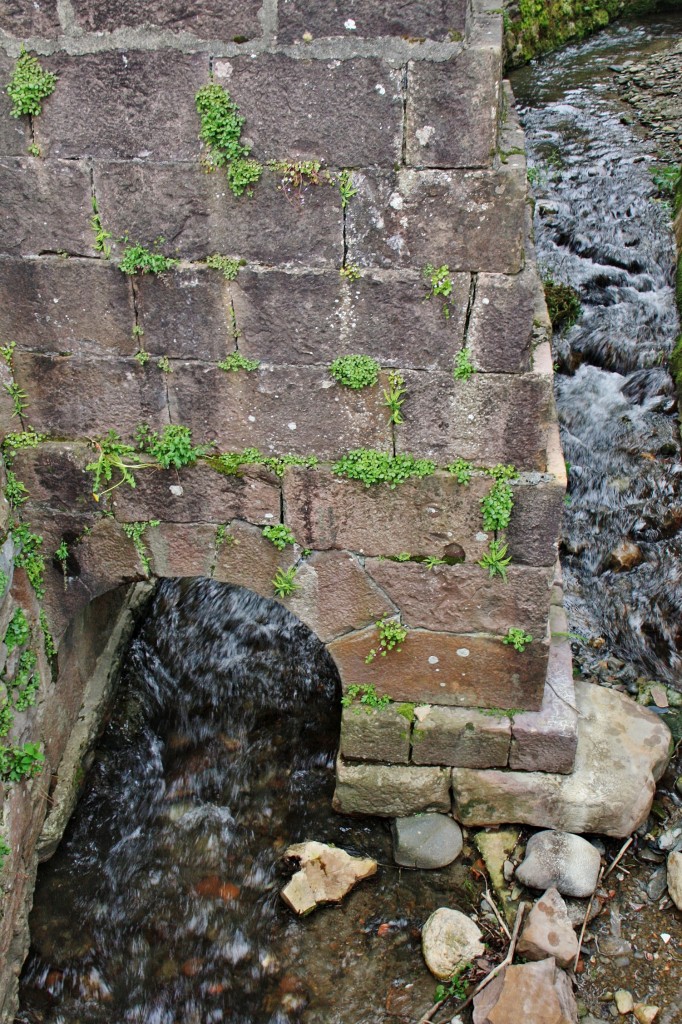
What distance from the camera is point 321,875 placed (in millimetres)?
4098

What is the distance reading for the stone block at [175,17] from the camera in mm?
2672

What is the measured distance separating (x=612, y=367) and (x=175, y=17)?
20.3 ft

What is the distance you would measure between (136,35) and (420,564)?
2.25m

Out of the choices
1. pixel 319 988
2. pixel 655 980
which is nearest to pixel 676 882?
pixel 655 980

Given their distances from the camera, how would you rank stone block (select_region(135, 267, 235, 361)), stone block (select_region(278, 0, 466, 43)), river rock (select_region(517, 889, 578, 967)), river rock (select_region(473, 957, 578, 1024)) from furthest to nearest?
river rock (select_region(517, 889, 578, 967)), river rock (select_region(473, 957, 578, 1024)), stone block (select_region(135, 267, 235, 361)), stone block (select_region(278, 0, 466, 43))

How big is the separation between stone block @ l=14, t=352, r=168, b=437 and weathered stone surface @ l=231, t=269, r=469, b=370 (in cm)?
48

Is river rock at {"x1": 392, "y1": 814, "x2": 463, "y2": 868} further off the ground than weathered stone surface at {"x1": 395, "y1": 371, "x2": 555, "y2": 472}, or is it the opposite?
weathered stone surface at {"x1": 395, "y1": 371, "x2": 555, "y2": 472}

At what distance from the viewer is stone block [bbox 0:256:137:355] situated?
3057mm

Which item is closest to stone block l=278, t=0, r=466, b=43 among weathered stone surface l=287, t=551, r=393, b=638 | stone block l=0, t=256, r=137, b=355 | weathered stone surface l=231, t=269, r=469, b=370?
weathered stone surface l=231, t=269, r=469, b=370

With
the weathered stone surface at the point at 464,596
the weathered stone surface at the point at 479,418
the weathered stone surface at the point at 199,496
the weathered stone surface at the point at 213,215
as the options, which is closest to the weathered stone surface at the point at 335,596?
the weathered stone surface at the point at 464,596

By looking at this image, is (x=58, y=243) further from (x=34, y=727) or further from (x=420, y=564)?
(x=34, y=727)

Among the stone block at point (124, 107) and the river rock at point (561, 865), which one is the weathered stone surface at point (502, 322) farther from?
the river rock at point (561, 865)

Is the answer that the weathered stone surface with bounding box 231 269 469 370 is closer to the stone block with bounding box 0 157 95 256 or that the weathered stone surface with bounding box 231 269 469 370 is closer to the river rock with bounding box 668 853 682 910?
the stone block with bounding box 0 157 95 256

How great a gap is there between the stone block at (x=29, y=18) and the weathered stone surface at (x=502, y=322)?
1.68 meters
